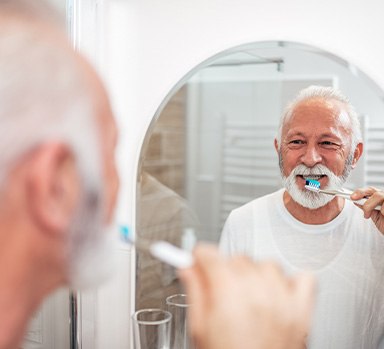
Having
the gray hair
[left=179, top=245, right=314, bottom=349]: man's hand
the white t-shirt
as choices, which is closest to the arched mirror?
the white t-shirt

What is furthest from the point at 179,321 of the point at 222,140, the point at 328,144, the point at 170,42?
the point at 170,42

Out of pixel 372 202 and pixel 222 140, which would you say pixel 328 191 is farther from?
pixel 222 140

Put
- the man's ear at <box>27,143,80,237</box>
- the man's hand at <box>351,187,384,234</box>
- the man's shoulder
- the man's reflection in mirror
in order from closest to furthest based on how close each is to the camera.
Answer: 1. the man's ear at <box>27,143,80,237</box>
2. the man's hand at <box>351,187,384,234</box>
3. the man's shoulder
4. the man's reflection in mirror

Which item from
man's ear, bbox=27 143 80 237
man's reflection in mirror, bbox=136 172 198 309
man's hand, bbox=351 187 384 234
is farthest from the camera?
man's reflection in mirror, bbox=136 172 198 309

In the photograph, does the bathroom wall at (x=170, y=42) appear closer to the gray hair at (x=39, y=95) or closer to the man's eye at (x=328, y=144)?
the man's eye at (x=328, y=144)

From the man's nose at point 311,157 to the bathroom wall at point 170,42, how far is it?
0.69 feet

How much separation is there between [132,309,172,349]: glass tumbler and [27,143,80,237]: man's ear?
0.83m

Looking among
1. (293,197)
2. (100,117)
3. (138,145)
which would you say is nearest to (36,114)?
(100,117)

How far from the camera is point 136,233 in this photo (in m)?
1.42

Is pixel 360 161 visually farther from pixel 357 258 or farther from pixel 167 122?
pixel 167 122

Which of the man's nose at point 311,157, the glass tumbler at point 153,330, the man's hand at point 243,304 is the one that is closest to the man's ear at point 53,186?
the man's hand at point 243,304

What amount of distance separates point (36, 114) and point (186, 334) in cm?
93

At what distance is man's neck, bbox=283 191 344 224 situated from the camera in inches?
46.1

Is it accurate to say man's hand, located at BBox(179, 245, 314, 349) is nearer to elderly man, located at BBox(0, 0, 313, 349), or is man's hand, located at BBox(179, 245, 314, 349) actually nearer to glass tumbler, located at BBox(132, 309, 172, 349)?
→ elderly man, located at BBox(0, 0, 313, 349)
